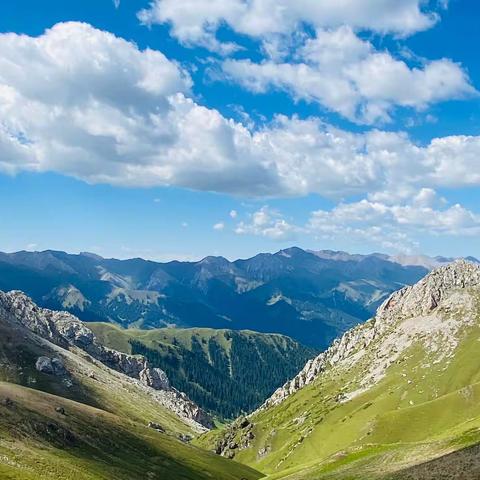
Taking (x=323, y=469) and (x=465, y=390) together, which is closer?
(x=323, y=469)

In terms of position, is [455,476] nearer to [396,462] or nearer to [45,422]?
[396,462]

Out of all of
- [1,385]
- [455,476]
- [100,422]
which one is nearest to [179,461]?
[100,422]

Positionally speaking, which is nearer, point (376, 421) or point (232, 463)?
point (376, 421)

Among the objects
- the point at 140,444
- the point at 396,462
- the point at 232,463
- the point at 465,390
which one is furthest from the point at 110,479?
the point at 465,390

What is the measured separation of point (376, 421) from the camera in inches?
6457

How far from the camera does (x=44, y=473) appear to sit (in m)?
90.9

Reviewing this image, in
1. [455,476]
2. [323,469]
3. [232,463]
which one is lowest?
[232,463]

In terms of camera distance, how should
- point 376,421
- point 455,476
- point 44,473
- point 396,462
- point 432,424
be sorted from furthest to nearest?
point 376,421 → point 432,424 → point 44,473 → point 396,462 → point 455,476

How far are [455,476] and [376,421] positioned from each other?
368 feet

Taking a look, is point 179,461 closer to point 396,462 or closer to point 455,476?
point 396,462

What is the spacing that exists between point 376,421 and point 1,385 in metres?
109

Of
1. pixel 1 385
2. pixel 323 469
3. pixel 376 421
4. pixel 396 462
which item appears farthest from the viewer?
pixel 376 421

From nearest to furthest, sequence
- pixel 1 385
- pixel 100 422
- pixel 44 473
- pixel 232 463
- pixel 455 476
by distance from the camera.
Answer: pixel 455 476 < pixel 44 473 < pixel 1 385 < pixel 100 422 < pixel 232 463

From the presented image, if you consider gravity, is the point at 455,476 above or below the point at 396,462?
above
